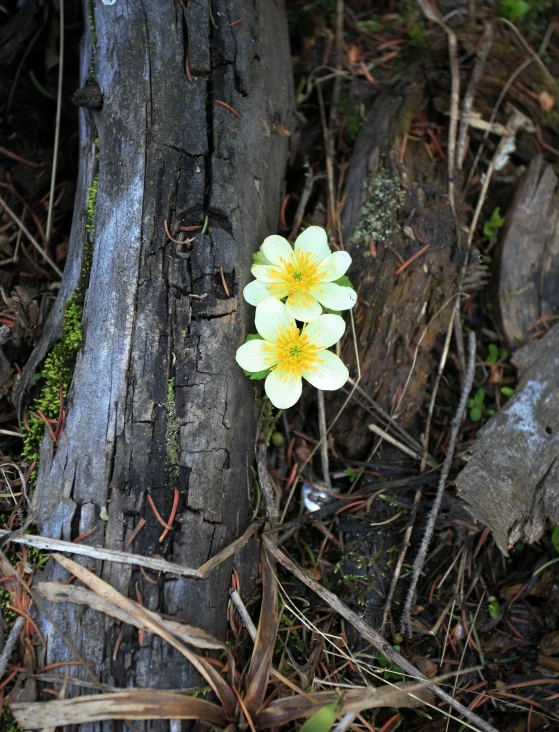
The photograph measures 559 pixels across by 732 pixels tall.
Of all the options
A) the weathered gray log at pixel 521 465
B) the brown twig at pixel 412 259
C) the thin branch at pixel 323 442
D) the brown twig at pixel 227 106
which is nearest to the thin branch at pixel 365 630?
the thin branch at pixel 323 442

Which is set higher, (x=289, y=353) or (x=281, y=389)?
(x=289, y=353)

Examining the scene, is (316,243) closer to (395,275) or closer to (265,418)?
(395,275)

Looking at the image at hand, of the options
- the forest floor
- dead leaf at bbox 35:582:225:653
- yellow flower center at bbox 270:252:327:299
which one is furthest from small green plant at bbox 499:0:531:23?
dead leaf at bbox 35:582:225:653

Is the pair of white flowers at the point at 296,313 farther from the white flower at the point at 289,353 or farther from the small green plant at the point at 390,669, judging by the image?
the small green plant at the point at 390,669

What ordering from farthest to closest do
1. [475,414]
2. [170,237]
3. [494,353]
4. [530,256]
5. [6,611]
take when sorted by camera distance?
[530,256] → [494,353] → [475,414] → [170,237] → [6,611]

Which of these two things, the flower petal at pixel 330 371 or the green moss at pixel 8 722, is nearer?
the green moss at pixel 8 722

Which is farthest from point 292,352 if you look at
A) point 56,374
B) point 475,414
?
point 475,414

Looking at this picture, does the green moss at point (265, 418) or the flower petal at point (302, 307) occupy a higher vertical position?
the flower petal at point (302, 307)
